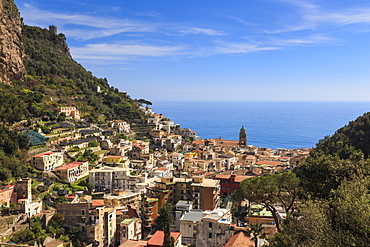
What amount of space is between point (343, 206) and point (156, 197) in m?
19.9

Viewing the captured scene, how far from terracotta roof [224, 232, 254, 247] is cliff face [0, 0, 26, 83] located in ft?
156

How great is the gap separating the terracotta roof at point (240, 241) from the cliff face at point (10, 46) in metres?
47.5

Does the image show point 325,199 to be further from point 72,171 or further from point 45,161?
point 45,161

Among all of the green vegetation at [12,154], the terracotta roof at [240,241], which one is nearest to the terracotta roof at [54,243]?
the green vegetation at [12,154]

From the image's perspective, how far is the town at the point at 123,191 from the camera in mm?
21797

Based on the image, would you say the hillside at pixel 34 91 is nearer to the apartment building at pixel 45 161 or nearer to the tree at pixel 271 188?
the apartment building at pixel 45 161

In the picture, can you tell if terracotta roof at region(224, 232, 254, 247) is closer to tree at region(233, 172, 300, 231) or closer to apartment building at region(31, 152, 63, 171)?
tree at region(233, 172, 300, 231)

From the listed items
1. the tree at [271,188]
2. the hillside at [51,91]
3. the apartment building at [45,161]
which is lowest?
the apartment building at [45,161]

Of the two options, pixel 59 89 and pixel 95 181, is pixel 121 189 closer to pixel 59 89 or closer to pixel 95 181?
pixel 95 181

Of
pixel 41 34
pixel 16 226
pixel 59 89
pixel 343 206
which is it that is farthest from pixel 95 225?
pixel 41 34

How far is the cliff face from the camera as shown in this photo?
51.5 meters

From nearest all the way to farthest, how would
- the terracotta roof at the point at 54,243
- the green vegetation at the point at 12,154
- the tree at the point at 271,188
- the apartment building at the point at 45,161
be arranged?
the tree at the point at 271,188
the terracotta roof at the point at 54,243
the green vegetation at the point at 12,154
the apartment building at the point at 45,161

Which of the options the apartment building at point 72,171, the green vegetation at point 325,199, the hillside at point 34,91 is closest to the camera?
the green vegetation at point 325,199

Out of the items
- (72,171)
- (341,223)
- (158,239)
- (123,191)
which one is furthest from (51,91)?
(341,223)
